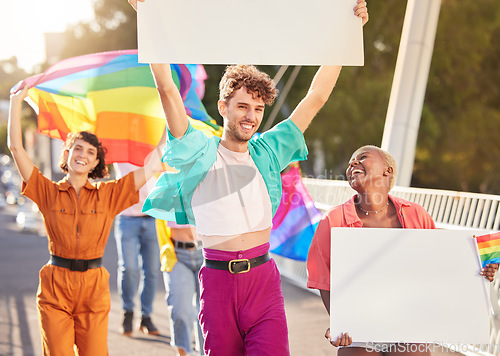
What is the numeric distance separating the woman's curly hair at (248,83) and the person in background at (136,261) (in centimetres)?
340

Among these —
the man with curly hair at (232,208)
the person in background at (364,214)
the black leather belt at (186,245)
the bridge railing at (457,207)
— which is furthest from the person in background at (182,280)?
the bridge railing at (457,207)

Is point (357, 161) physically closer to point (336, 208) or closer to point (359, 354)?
point (336, 208)

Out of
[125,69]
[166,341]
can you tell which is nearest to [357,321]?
[125,69]

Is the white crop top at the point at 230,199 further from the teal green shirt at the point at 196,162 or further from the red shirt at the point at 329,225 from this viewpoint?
the red shirt at the point at 329,225

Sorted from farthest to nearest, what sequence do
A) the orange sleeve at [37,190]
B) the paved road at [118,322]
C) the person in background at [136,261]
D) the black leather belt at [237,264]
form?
the person in background at [136,261], the paved road at [118,322], the orange sleeve at [37,190], the black leather belt at [237,264]

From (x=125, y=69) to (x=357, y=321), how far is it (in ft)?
10.3

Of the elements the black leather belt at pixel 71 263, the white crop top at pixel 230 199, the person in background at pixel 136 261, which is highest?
the white crop top at pixel 230 199

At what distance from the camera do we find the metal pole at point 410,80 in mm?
8078

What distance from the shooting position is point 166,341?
20.2 feet

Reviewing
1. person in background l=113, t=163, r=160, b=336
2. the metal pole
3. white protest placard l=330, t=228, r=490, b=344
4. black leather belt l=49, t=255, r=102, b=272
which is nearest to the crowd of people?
white protest placard l=330, t=228, r=490, b=344

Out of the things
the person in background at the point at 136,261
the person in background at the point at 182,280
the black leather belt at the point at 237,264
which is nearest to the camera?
the black leather belt at the point at 237,264

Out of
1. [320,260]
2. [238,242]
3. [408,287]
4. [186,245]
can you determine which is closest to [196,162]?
[238,242]

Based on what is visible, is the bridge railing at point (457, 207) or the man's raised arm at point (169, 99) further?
the bridge railing at point (457, 207)

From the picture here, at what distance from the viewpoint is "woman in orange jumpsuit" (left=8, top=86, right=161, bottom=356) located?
144 inches
